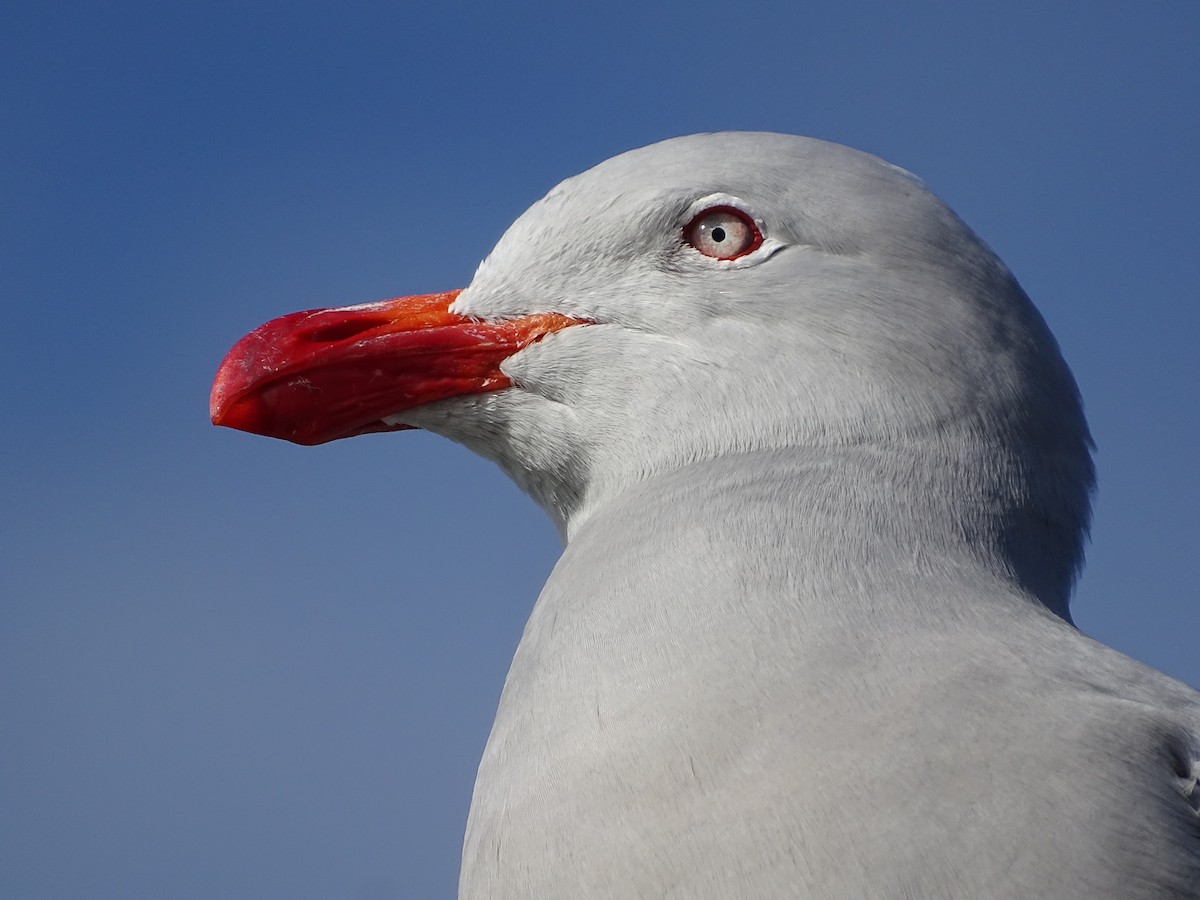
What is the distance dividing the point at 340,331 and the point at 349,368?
13 cm

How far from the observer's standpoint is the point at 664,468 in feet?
10.7

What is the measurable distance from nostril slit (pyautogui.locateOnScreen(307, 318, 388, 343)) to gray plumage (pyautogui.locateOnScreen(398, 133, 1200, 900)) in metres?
0.27

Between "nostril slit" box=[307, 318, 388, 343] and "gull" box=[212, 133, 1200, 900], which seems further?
"nostril slit" box=[307, 318, 388, 343]

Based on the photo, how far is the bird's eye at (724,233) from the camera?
3.48 metres

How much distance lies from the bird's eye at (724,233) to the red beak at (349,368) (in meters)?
0.40

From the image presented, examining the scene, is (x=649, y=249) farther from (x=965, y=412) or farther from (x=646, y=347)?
(x=965, y=412)

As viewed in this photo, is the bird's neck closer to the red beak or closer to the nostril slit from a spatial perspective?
the red beak

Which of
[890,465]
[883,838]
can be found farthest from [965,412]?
[883,838]

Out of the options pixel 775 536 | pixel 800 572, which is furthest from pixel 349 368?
pixel 800 572

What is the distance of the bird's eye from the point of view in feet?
11.4

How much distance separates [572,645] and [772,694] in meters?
0.50

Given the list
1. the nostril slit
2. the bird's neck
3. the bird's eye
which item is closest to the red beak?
the nostril slit

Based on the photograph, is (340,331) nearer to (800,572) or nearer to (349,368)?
(349,368)

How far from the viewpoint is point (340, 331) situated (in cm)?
371
